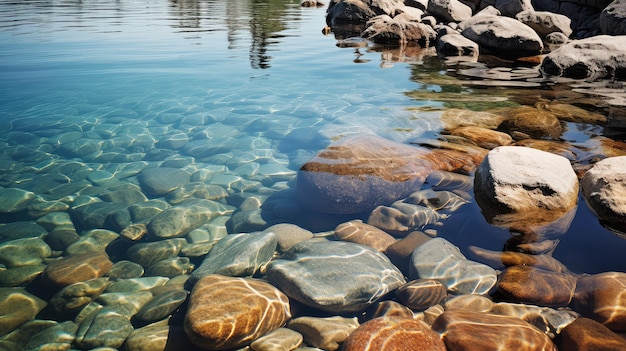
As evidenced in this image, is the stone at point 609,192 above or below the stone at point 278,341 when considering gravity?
above

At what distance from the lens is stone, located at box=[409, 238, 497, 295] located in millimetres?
3232

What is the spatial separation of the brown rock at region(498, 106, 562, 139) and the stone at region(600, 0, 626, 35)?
9.52m

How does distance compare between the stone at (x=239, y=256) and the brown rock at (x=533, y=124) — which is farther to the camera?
the brown rock at (x=533, y=124)

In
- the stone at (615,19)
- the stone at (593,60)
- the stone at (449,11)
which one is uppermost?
the stone at (449,11)

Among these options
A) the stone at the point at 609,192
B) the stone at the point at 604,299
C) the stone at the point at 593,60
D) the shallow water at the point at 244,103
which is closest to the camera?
the stone at the point at 604,299

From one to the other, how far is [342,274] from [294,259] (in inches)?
20.6

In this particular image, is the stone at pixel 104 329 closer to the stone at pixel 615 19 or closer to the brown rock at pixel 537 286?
the brown rock at pixel 537 286

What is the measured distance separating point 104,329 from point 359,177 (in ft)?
9.94

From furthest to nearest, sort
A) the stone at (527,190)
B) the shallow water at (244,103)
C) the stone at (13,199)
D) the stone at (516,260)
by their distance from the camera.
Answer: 1. the shallow water at (244,103)
2. the stone at (13,199)
3. the stone at (527,190)
4. the stone at (516,260)

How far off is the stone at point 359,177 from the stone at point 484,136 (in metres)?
1.09

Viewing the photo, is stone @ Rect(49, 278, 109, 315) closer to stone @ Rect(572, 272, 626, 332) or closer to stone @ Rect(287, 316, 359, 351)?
stone @ Rect(287, 316, 359, 351)

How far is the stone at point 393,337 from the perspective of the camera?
8.20 feet

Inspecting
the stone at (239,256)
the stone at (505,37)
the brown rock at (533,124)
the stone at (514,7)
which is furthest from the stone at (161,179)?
the stone at (514,7)

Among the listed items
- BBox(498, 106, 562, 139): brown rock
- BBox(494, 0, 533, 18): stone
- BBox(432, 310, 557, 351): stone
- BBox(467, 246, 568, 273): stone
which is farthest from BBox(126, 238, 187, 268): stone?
BBox(494, 0, 533, 18): stone
